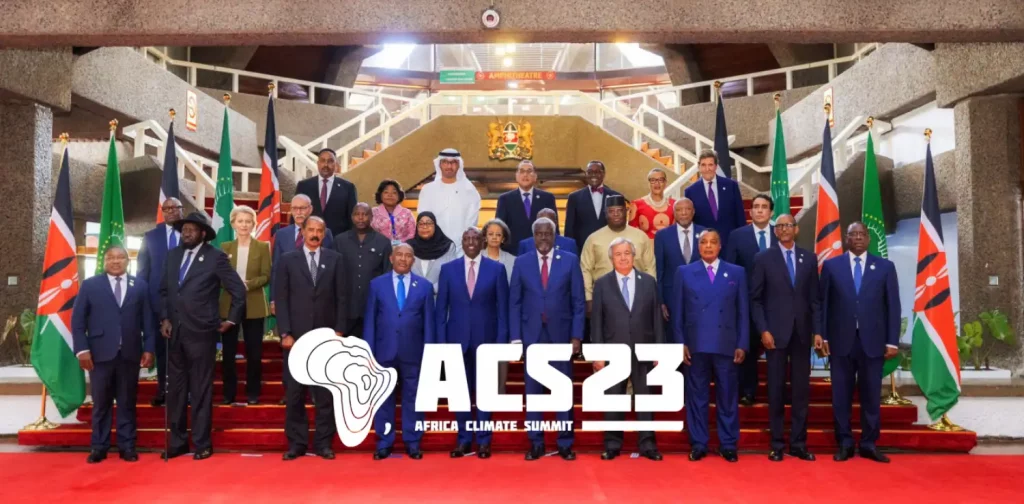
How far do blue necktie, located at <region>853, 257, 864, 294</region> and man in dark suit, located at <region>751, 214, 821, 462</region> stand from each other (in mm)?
255

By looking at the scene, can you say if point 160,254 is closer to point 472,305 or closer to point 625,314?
point 472,305

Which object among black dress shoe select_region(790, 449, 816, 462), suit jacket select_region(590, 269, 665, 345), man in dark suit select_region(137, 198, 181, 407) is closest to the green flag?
man in dark suit select_region(137, 198, 181, 407)

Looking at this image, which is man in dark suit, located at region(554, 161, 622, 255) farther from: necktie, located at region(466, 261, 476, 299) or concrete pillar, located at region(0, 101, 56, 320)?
concrete pillar, located at region(0, 101, 56, 320)

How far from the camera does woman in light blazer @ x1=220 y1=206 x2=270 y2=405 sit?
632 cm

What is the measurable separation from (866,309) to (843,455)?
957 millimetres

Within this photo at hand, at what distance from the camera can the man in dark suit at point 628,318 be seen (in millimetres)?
5676

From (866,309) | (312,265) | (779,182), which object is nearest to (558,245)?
(312,265)

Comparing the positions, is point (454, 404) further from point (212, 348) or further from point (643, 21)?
point (643, 21)

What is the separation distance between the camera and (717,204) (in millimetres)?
6738

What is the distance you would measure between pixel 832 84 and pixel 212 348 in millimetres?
Result: 10092

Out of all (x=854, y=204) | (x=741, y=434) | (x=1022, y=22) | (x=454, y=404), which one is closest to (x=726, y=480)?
(x=741, y=434)

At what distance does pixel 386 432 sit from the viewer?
5730 millimetres

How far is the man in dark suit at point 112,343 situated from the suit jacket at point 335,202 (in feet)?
5.43

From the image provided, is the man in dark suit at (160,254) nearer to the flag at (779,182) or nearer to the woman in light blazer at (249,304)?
the woman in light blazer at (249,304)
